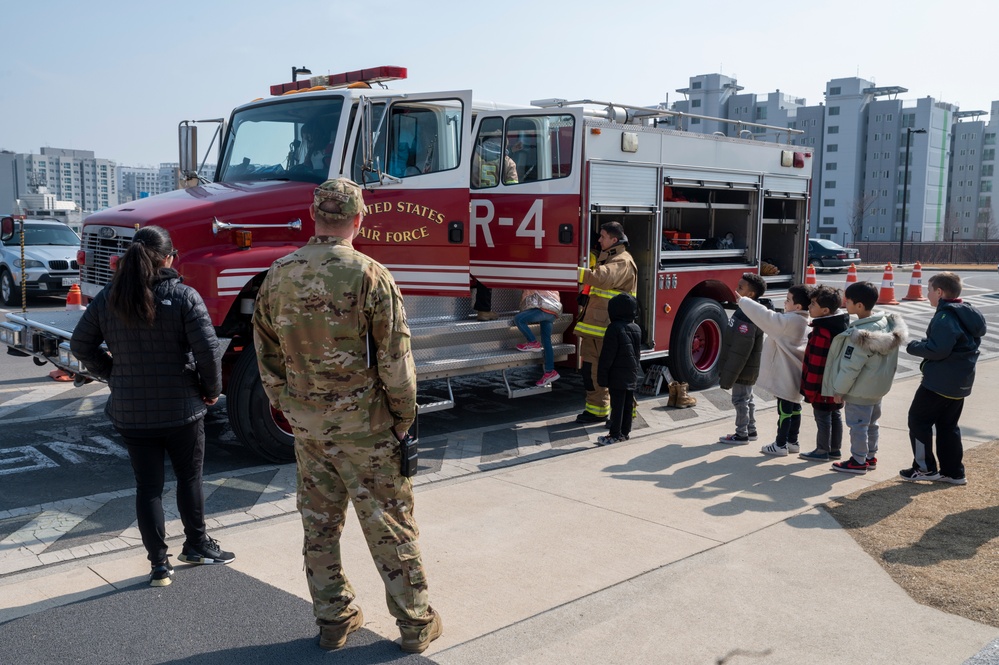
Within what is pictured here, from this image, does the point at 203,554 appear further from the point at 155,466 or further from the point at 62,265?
the point at 62,265

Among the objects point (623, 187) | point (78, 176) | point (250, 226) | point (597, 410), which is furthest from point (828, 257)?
point (78, 176)

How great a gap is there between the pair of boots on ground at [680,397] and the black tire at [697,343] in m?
0.55

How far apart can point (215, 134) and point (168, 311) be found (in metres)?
4.29

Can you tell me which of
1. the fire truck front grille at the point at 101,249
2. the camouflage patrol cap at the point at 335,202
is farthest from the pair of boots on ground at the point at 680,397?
the camouflage patrol cap at the point at 335,202

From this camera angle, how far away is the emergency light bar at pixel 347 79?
769 centimetres

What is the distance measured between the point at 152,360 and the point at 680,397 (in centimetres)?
587

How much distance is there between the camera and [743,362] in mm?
7363

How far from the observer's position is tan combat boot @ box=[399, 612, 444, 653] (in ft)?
12.2

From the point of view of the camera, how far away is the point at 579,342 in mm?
8469

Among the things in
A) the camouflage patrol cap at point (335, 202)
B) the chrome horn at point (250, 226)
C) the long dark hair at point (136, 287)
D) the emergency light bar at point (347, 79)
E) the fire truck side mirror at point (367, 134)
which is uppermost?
the emergency light bar at point (347, 79)

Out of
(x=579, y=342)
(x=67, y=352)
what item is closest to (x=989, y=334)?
(x=579, y=342)

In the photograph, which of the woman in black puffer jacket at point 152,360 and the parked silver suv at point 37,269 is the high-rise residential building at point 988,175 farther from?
the woman in black puffer jacket at point 152,360

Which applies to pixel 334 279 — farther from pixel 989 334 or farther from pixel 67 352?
pixel 989 334

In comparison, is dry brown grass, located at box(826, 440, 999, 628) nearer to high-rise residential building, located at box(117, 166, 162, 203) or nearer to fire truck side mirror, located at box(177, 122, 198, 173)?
fire truck side mirror, located at box(177, 122, 198, 173)
